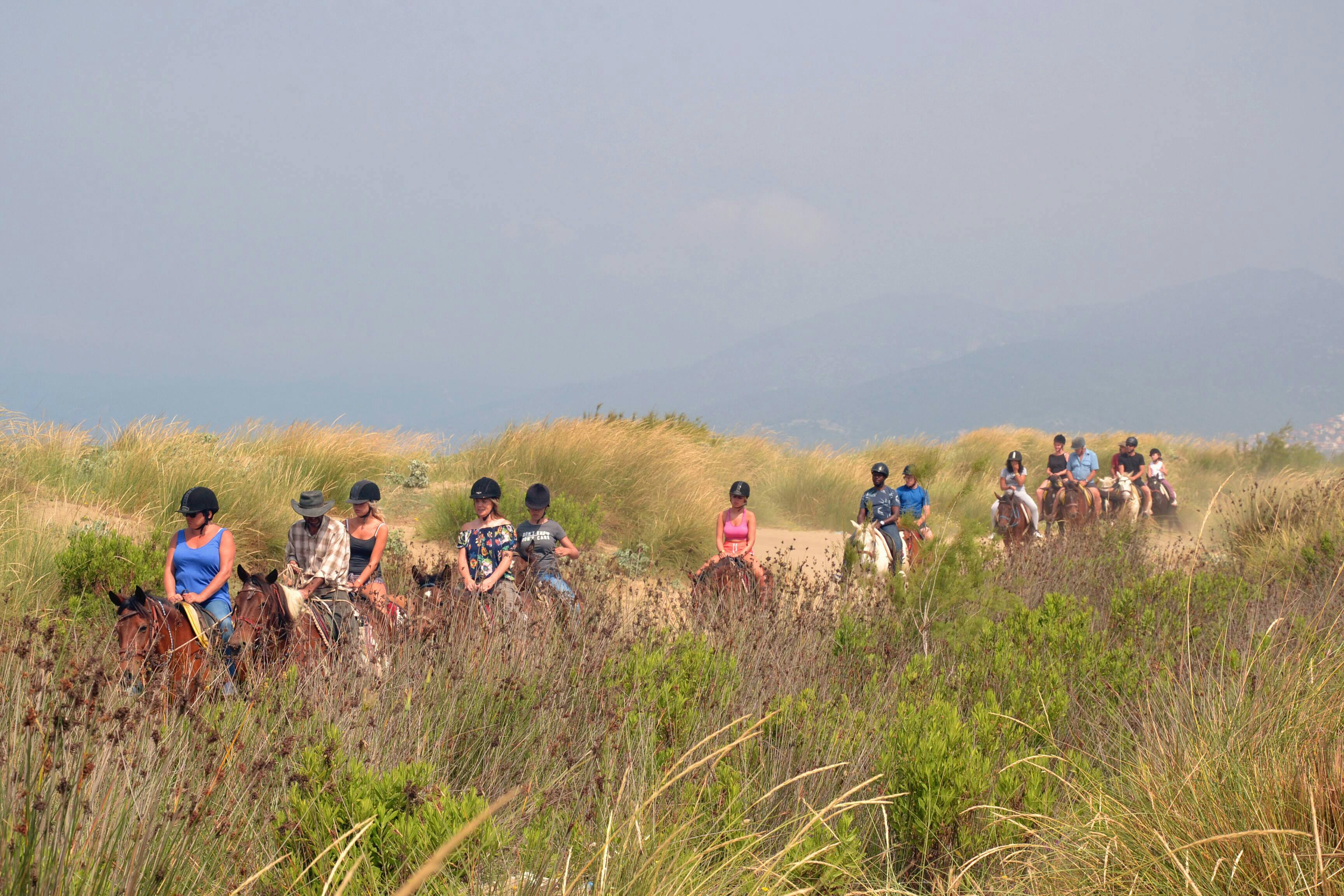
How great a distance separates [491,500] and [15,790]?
5.34 meters

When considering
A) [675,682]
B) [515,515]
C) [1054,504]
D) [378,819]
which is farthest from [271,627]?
[1054,504]

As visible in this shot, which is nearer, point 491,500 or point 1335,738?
point 1335,738

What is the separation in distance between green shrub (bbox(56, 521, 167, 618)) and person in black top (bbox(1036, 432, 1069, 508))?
→ 39.2 feet

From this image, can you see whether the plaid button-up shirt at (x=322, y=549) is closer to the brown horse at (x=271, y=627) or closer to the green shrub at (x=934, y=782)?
the brown horse at (x=271, y=627)

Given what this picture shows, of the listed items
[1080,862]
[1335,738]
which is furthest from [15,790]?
[1335,738]

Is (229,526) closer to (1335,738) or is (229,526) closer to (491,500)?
(491,500)

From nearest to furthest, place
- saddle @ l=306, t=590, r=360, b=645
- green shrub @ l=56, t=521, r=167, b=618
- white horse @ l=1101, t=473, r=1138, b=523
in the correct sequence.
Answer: saddle @ l=306, t=590, r=360, b=645, green shrub @ l=56, t=521, r=167, b=618, white horse @ l=1101, t=473, r=1138, b=523

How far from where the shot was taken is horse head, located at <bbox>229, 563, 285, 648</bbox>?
548 cm

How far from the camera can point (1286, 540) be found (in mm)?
9906

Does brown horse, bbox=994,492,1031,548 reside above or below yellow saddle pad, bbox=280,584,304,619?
below

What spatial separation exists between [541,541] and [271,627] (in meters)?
2.77

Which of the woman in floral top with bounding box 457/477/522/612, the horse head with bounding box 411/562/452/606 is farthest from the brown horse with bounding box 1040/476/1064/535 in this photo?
the horse head with bounding box 411/562/452/606

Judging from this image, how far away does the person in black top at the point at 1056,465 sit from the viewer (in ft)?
49.2

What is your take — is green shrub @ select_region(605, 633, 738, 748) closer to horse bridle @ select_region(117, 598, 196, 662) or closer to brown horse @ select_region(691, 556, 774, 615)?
brown horse @ select_region(691, 556, 774, 615)
